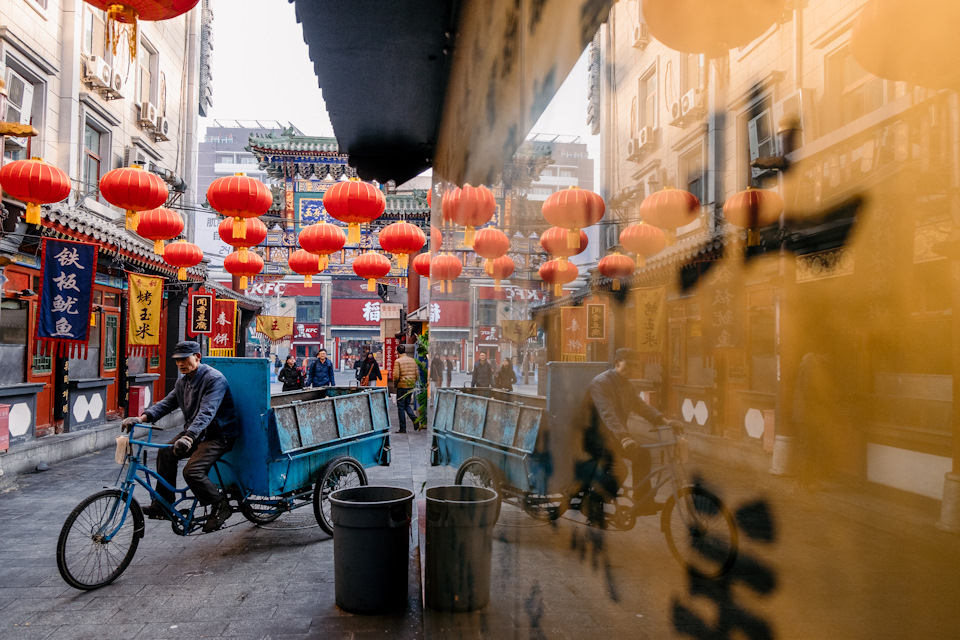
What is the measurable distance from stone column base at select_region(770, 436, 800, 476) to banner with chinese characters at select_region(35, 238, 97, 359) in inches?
425

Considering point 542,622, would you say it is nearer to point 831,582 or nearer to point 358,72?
point 831,582

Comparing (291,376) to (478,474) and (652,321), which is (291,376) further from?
(652,321)

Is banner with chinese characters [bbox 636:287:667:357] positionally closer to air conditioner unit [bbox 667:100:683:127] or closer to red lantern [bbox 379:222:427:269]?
air conditioner unit [bbox 667:100:683:127]

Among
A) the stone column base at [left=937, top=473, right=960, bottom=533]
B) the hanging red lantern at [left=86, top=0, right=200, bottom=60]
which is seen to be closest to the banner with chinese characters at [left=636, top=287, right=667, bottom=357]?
the stone column base at [left=937, top=473, right=960, bottom=533]

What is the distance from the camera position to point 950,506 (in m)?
1.03

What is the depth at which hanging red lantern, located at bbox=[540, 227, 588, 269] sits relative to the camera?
2.65m

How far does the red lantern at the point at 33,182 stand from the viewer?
801cm

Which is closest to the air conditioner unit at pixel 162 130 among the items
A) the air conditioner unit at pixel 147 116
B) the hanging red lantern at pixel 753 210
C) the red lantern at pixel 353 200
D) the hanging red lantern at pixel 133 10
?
the air conditioner unit at pixel 147 116

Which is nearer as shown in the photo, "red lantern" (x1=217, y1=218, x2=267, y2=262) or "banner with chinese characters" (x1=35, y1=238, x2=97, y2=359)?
"banner with chinese characters" (x1=35, y1=238, x2=97, y2=359)

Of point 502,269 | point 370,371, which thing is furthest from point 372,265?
point 502,269

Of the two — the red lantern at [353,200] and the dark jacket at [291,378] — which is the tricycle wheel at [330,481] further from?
the dark jacket at [291,378]

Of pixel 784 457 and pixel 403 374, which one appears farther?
pixel 403 374

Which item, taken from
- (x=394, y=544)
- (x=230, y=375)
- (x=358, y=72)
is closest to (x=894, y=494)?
(x=394, y=544)

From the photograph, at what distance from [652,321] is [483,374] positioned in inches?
116
